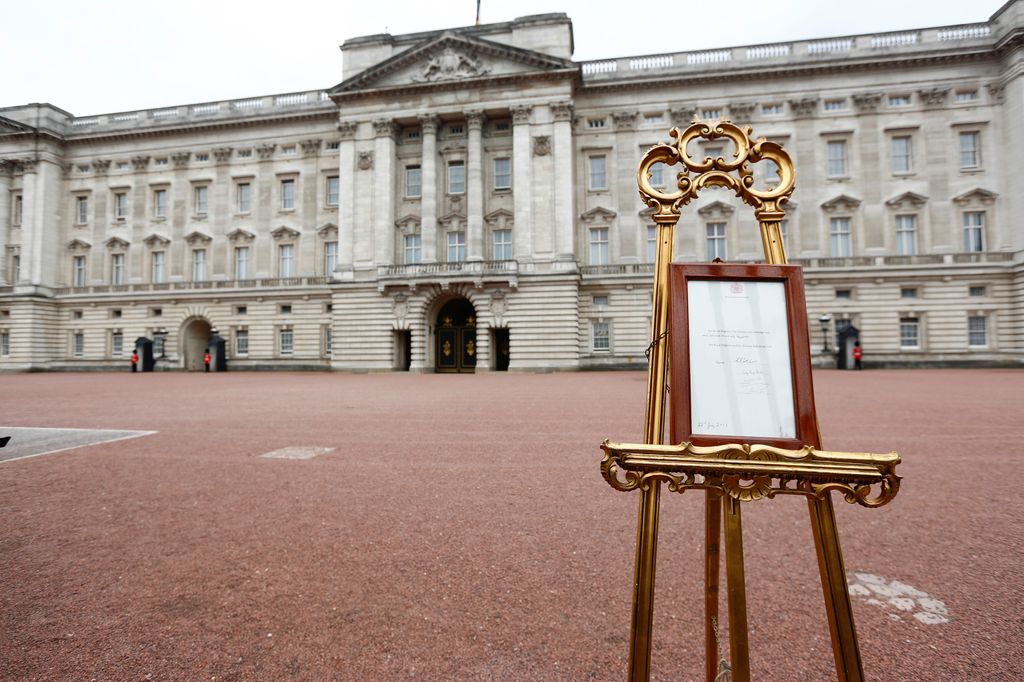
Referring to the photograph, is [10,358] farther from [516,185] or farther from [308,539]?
[308,539]

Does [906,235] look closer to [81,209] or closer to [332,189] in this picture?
[332,189]

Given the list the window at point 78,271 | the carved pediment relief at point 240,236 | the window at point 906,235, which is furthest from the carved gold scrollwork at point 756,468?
the window at point 78,271

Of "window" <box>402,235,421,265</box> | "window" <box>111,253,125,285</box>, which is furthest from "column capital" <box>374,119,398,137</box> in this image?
"window" <box>111,253,125,285</box>

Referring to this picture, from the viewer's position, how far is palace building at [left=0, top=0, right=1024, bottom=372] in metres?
29.4

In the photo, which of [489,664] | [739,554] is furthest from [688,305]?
[489,664]

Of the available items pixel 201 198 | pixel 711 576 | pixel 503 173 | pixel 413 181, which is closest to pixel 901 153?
pixel 503 173

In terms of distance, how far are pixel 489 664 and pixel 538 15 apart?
35780mm

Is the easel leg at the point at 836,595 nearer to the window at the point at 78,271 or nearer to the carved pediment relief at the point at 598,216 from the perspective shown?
the carved pediment relief at the point at 598,216

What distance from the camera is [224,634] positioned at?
2543mm

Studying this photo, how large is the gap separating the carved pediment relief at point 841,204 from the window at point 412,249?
81.5ft

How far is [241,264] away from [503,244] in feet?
64.0

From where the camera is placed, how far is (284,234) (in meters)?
36.1

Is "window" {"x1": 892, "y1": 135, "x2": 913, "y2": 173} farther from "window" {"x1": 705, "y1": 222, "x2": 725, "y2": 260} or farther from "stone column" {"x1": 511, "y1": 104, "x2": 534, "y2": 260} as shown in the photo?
"stone column" {"x1": 511, "y1": 104, "x2": 534, "y2": 260}

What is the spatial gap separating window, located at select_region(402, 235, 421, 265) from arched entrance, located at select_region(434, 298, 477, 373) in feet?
11.8
